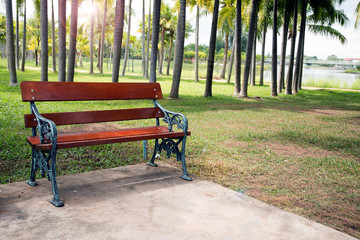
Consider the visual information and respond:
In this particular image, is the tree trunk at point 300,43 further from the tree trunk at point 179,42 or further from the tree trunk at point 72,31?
the tree trunk at point 72,31

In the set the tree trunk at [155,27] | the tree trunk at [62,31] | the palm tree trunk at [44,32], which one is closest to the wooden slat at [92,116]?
the tree trunk at [155,27]

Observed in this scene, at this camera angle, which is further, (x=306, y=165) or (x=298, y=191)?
(x=306, y=165)

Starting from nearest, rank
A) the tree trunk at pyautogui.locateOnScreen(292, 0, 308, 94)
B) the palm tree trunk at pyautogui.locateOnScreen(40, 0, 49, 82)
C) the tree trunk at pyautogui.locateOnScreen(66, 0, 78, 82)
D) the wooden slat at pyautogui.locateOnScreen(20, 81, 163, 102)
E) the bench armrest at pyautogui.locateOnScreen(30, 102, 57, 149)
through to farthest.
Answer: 1. the bench armrest at pyautogui.locateOnScreen(30, 102, 57, 149)
2. the wooden slat at pyautogui.locateOnScreen(20, 81, 163, 102)
3. the palm tree trunk at pyautogui.locateOnScreen(40, 0, 49, 82)
4. the tree trunk at pyautogui.locateOnScreen(66, 0, 78, 82)
5. the tree trunk at pyautogui.locateOnScreen(292, 0, 308, 94)

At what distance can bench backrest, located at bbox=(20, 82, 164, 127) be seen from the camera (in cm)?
365

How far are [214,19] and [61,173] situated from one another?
11789 mm

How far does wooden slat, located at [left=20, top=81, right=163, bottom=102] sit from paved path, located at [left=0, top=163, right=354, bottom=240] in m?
0.97

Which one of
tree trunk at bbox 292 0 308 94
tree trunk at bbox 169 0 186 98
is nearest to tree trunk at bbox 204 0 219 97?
tree trunk at bbox 169 0 186 98

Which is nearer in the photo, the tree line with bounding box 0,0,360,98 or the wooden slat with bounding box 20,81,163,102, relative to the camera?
the wooden slat with bounding box 20,81,163,102

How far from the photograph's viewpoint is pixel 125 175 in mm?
4223

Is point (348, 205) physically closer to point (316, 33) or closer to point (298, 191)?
point (298, 191)

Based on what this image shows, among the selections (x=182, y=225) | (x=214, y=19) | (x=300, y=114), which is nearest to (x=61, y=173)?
(x=182, y=225)

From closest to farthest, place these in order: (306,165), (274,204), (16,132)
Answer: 1. (274,204)
2. (306,165)
3. (16,132)

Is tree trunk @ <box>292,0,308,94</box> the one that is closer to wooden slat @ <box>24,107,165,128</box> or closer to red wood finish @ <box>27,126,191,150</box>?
wooden slat @ <box>24,107,165,128</box>

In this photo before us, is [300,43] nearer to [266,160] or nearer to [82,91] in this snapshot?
[266,160]
